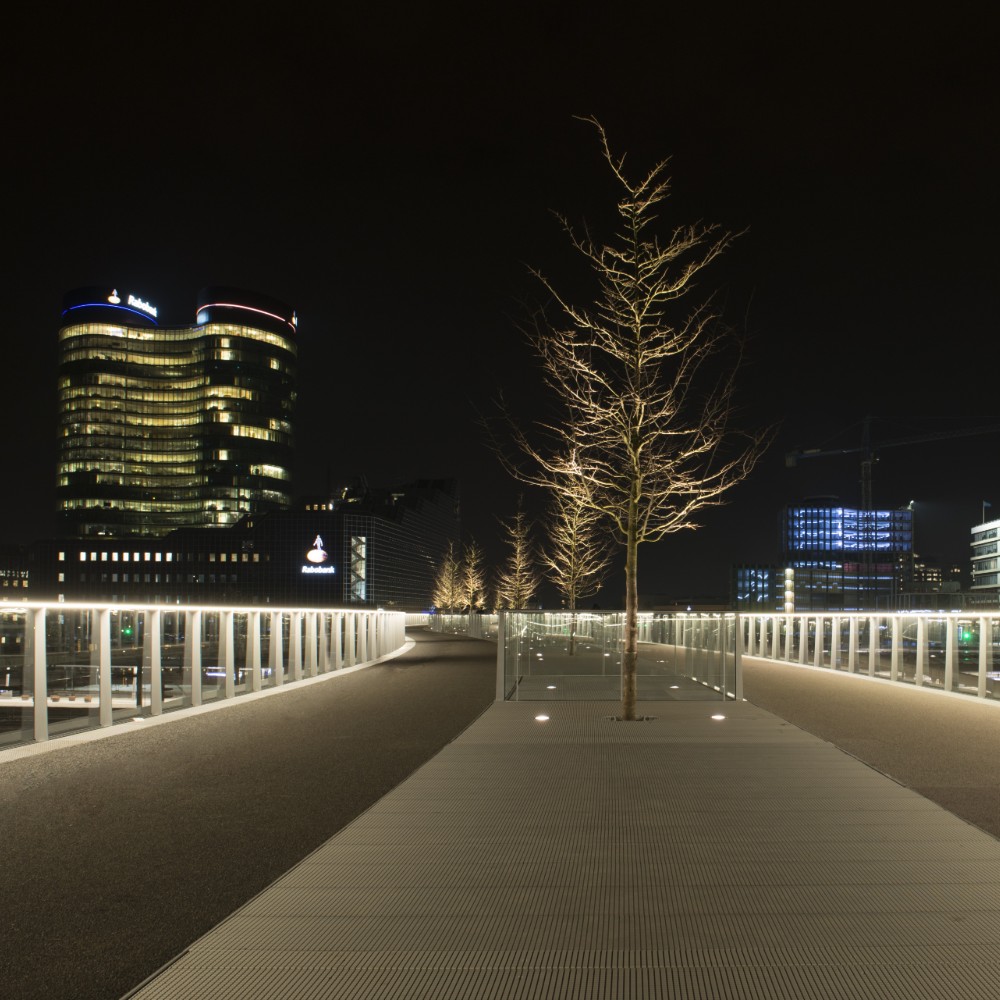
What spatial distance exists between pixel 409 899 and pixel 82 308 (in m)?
199

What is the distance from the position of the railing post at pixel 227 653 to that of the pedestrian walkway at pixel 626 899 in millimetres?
7922

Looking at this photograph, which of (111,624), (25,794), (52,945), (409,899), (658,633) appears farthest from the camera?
(658,633)

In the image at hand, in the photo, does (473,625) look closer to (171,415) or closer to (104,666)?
(104,666)

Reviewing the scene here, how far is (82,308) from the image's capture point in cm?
18812

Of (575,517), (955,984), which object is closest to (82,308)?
(575,517)

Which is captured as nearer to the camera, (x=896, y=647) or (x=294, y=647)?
(x=896, y=647)

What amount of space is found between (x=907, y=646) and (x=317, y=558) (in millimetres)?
151873

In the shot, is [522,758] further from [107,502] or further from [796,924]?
[107,502]

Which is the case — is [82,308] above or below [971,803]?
above

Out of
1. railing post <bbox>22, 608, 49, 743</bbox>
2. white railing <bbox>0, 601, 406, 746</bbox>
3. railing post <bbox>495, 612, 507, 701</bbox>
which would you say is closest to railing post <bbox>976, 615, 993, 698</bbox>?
railing post <bbox>495, 612, 507, 701</bbox>

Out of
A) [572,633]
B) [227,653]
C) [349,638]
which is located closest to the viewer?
[227,653]

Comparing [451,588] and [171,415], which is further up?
[171,415]

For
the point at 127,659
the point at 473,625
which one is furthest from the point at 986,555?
the point at 127,659

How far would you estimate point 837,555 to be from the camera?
187625 mm
